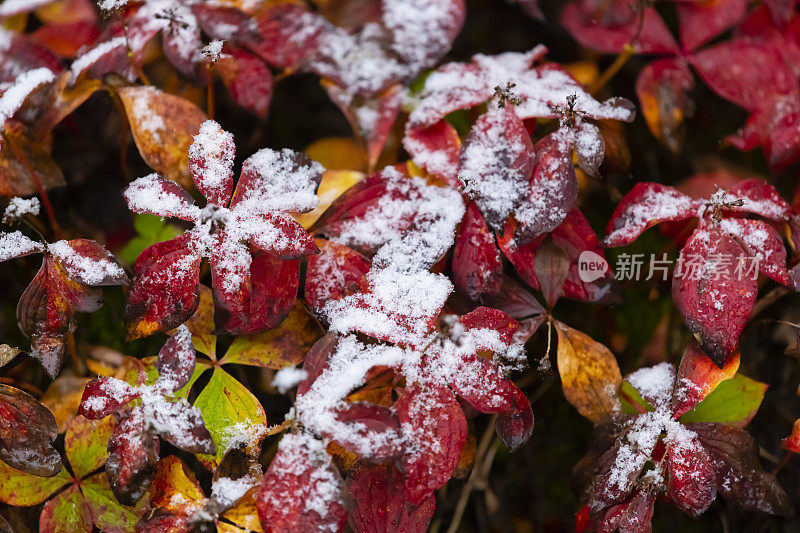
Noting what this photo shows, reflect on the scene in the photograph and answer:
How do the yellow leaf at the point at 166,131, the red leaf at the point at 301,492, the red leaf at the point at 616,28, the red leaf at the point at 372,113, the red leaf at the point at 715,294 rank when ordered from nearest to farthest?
the red leaf at the point at 301,492
the red leaf at the point at 715,294
the yellow leaf at the point at 166,131
the red leaf at the point at 372,113
the red leaf at the point at 616,28

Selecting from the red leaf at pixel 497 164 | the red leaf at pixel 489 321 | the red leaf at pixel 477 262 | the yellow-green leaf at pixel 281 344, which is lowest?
the yellow-green leaf at pixel 281 344

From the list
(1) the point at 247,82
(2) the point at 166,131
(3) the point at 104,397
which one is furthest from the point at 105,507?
(1) the point at 247,82

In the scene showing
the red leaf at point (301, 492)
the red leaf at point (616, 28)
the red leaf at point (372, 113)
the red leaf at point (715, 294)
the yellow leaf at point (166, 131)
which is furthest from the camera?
the red leaf at point (616, 28)

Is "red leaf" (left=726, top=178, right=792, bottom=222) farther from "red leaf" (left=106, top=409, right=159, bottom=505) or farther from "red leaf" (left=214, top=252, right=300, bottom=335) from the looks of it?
"red leaf" (left=106, top=409, right=159, bottom=505)

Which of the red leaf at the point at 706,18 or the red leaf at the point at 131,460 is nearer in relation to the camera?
the red leaf at the point at 131,460

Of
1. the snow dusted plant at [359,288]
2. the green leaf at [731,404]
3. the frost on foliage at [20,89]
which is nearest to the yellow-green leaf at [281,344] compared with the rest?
the snow dusted plant at [359,288]

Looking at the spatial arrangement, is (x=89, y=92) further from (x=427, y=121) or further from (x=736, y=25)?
(x=736, y=25)

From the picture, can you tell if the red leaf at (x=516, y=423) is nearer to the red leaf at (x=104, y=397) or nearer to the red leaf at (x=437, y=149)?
the red leaf at (x=437, y=149)
